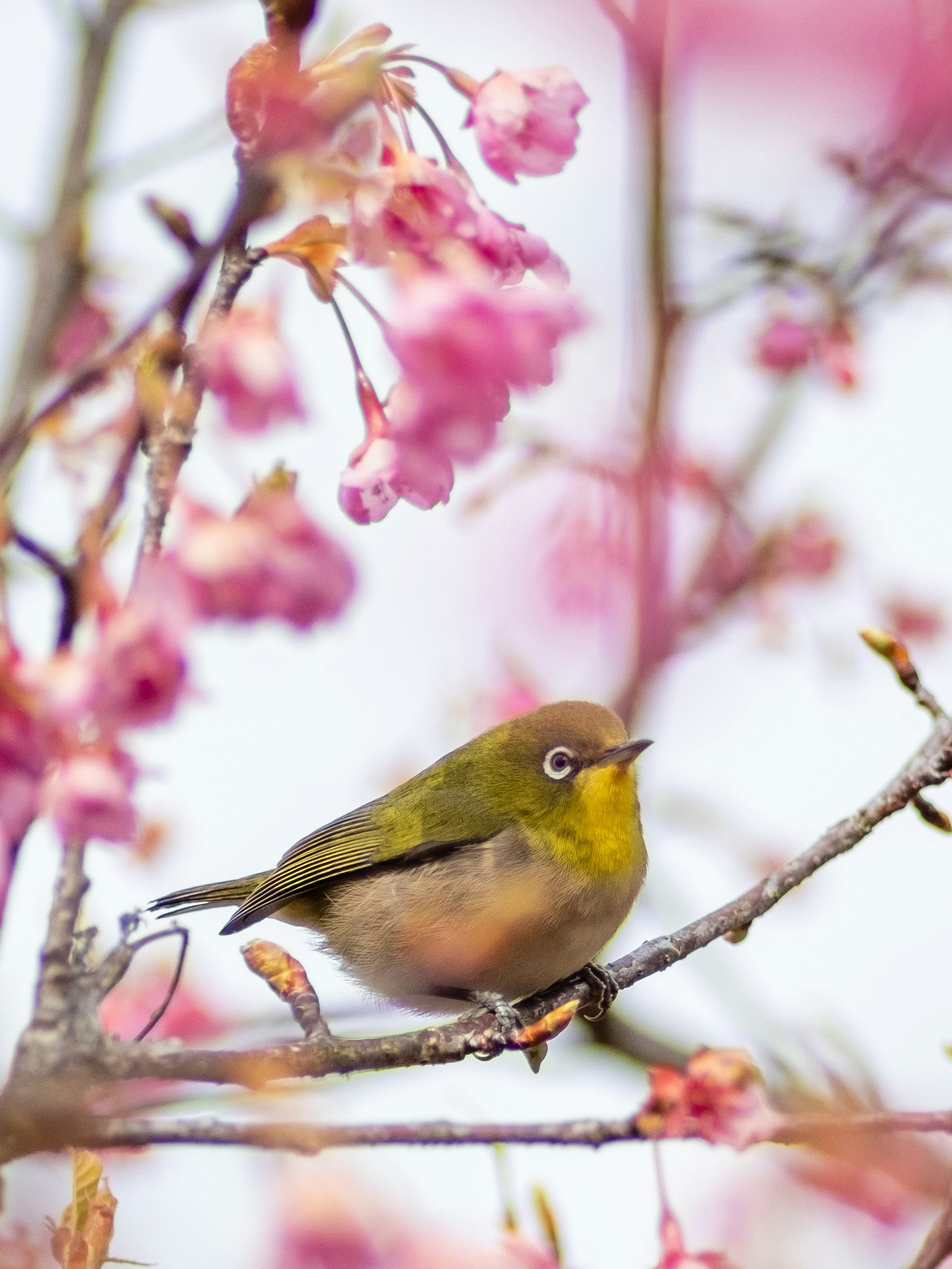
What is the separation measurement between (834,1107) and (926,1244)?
692mm

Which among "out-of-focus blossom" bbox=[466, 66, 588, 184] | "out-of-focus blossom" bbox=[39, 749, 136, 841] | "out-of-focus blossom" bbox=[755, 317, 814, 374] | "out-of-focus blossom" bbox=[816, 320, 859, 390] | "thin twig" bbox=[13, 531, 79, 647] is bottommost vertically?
"out-of-focus blossom" bbox=[39, 749, 136, 841]

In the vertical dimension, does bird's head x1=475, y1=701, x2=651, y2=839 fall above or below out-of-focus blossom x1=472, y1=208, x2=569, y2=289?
above

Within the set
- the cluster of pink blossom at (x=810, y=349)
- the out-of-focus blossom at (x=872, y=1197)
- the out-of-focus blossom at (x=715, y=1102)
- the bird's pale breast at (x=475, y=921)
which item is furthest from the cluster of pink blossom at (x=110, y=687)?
the cluster of pink blossom at (x=810, y=349)

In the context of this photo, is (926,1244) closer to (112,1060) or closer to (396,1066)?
(396,1066)

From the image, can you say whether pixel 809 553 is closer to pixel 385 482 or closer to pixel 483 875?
pixel 483 875

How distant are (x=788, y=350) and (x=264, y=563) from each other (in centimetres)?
339

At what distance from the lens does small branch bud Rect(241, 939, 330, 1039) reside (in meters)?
2.44

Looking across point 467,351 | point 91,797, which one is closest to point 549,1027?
point 91,797

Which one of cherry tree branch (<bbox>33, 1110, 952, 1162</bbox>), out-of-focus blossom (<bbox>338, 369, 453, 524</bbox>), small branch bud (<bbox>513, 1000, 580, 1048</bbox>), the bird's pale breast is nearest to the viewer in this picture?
cherry tree branch (<bbox>33, 1110, 952, 1162</bbox>)

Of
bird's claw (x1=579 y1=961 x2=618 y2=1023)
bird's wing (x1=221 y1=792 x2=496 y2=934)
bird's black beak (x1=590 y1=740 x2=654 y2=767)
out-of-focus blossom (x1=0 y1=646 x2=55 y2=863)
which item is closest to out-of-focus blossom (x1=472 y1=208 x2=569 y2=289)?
out-of-focus blossom (x1=0 y1=646 x2=55 y2=863)

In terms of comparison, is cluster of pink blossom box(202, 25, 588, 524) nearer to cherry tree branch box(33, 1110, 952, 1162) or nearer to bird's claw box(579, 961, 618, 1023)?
cherry tree branch box(33, 1110, 952, 1162)

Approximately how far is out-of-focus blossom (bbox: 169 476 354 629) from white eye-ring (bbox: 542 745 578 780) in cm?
266

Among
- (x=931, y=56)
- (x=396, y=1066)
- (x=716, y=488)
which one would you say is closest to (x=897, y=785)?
(x=396, y=1066)

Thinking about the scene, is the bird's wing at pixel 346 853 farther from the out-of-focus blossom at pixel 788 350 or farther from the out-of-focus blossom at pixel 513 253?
the out-of-focus blossom at pixel 513 253
